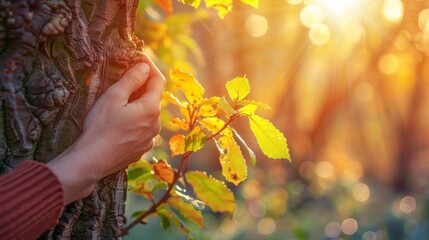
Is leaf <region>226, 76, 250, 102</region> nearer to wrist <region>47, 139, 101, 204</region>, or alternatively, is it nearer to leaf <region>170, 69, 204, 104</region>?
leaf <region>170, 69, 204, 104</region>

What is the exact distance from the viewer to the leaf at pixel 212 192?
178 cm

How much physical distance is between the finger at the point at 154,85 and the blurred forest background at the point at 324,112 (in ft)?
7.46

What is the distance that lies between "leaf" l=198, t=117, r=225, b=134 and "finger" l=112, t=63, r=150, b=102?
21 centimetres

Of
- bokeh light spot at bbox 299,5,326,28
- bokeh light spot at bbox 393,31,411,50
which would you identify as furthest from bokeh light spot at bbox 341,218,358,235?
bokeh light spot at bbox 393,31,411,50

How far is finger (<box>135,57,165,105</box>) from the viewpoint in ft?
5.19

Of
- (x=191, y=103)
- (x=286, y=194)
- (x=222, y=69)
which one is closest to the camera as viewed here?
(x=191, y=103)

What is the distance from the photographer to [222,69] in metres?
12.0

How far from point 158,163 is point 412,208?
594cm

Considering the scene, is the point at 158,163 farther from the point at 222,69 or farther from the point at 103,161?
the point at 222,69

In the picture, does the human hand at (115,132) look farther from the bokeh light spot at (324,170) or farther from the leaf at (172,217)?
the bokeh light spot at (324,170)

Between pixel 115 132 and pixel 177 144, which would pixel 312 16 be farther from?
pixel 115 132

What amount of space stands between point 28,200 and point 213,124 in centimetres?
59

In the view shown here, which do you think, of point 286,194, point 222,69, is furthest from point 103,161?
point 222,69

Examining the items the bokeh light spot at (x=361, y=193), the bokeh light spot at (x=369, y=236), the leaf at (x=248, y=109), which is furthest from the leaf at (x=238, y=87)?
the bokeh light spot at (x=361, y=193)
